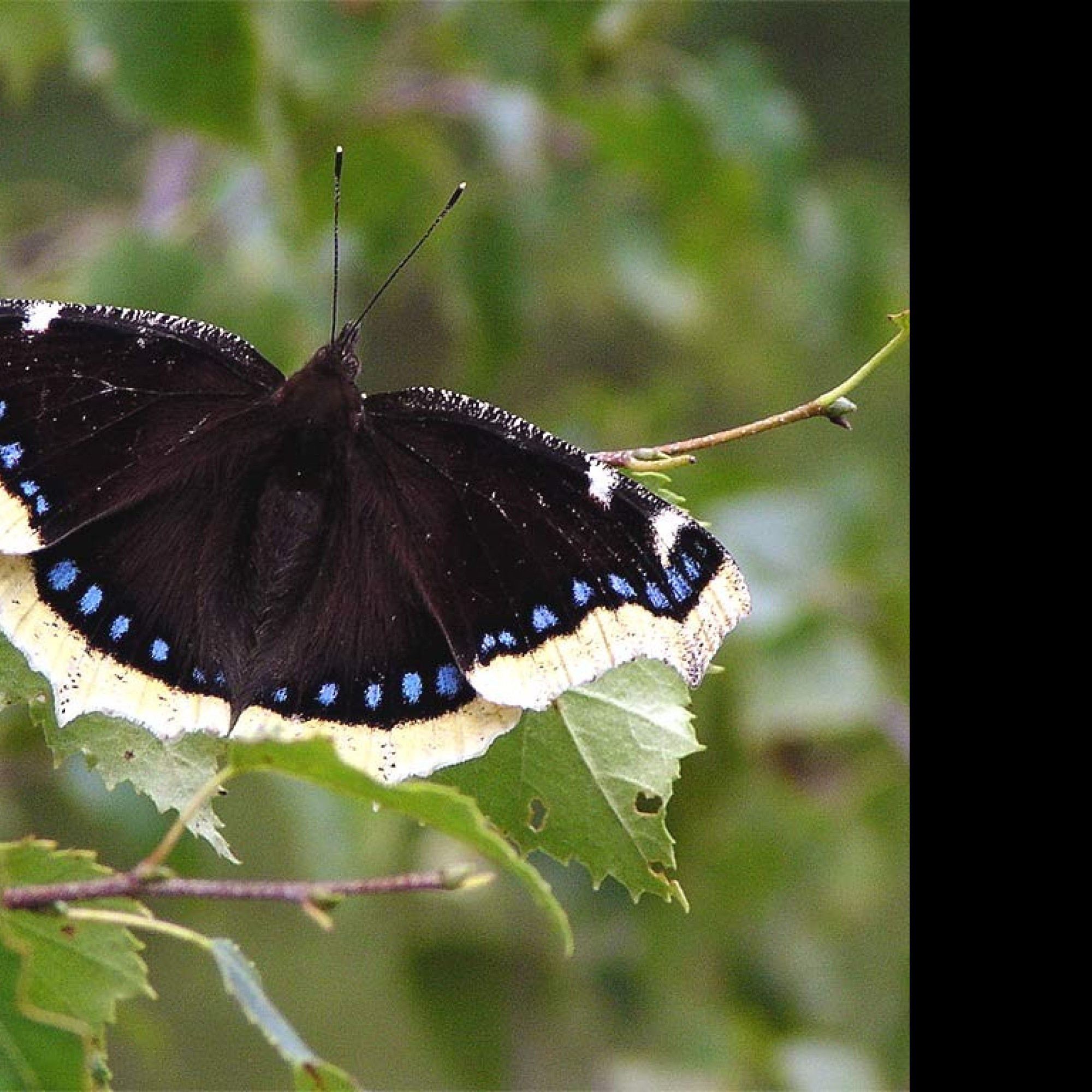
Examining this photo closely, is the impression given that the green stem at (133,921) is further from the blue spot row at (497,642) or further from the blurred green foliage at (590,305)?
the blurred green foliage at (590,305)

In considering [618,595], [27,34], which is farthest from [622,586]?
[27,34]

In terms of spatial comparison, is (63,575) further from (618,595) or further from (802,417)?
(802,417)

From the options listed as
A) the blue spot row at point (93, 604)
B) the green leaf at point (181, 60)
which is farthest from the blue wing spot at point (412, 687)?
the green leaf at point (181, 60)

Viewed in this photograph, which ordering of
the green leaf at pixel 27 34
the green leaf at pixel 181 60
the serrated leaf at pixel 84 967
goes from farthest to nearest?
the green leaf at pixel 27 34
the green leaf at pixel 181 60
the serrated leaf at pixel 84 967

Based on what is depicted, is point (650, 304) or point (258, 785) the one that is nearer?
point (258, 785)
